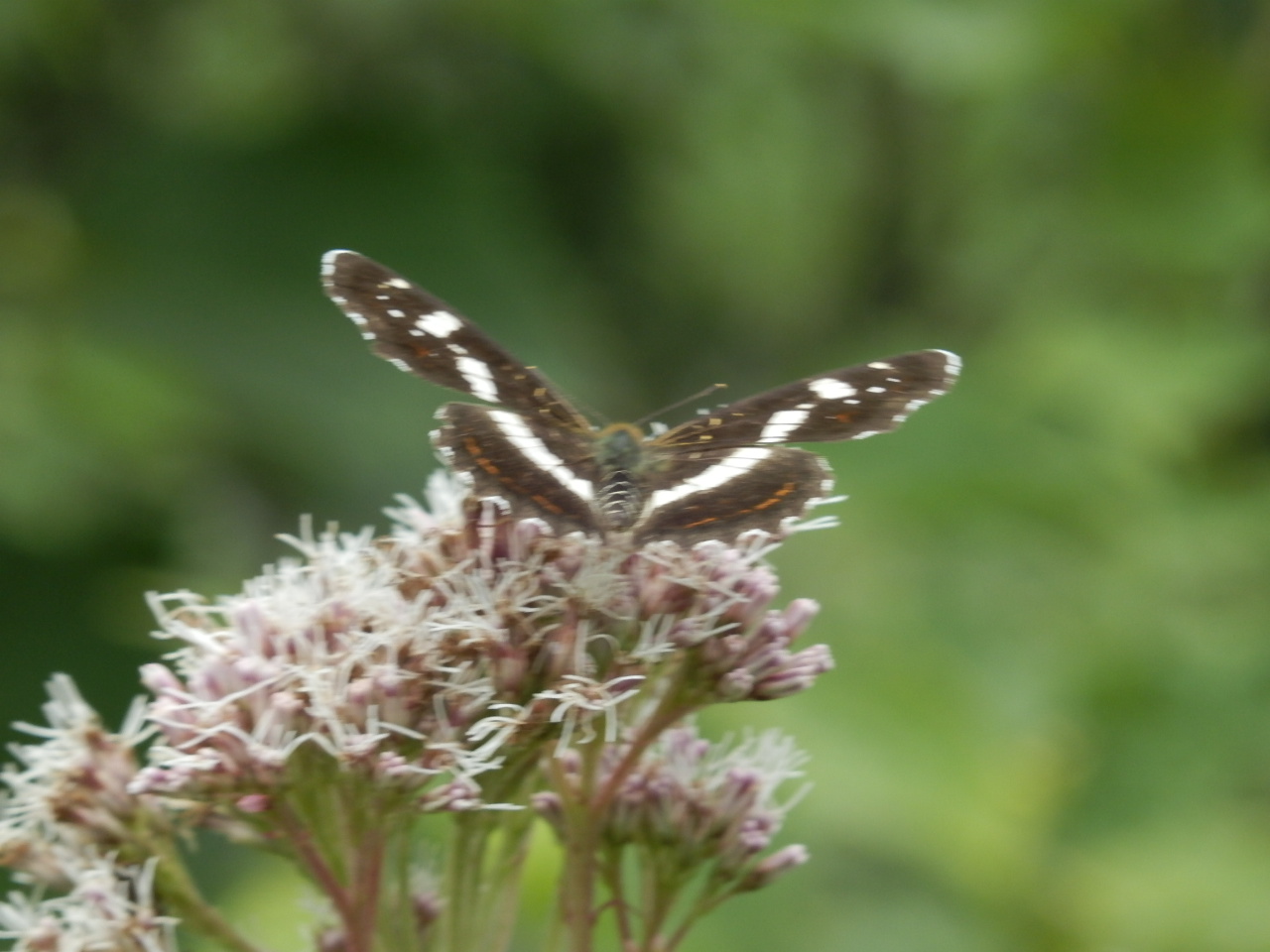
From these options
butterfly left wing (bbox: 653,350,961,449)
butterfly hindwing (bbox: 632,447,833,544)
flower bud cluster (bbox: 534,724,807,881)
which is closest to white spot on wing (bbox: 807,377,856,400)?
butterfly left wing (bbox: 653,350,961,449)

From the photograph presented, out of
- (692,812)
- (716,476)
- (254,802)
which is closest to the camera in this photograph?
(254,802)

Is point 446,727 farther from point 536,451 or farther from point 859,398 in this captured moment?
point 859,398

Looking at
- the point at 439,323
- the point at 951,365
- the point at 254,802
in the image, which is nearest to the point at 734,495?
the point at 951,365

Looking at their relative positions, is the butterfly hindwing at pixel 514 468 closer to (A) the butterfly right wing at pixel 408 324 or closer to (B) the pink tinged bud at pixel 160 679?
(A) the butterfly right wing at pixel 408 324

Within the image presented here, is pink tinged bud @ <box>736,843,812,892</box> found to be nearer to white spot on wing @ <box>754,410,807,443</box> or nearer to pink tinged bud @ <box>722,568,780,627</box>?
pink tinged bud @ <box>722,568,780,627</box>

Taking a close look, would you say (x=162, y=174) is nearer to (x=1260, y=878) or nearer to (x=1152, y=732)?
(x=1152, y=732)

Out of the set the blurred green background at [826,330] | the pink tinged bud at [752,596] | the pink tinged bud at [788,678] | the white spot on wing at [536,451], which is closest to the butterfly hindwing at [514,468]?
the white spot on wing at [536,451]
